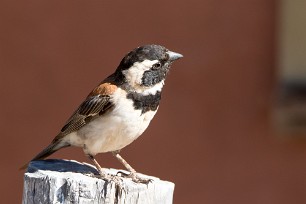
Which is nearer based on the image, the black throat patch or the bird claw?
the bird claw

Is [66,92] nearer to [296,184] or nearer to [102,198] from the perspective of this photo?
[296,184]

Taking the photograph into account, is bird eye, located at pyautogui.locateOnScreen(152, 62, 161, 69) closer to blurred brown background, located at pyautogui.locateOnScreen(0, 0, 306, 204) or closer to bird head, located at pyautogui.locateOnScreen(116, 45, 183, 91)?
bird head, located at pyautogui.locateOnScreen(116, 45, 183, 91)

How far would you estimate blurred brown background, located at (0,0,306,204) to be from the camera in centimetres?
855

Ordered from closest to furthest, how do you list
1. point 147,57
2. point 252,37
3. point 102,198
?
point 102,198, point 147,57, point 252,37

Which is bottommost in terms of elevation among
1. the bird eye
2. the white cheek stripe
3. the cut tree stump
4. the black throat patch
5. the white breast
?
the cut tree stump

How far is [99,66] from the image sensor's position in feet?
28.3

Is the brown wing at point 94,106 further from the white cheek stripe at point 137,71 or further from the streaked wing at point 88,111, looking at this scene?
the white cheek stripe at point 137,71

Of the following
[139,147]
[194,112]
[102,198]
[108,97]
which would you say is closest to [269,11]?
[194,112]

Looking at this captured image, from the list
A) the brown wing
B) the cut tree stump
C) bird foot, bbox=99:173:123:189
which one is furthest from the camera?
the brown wing

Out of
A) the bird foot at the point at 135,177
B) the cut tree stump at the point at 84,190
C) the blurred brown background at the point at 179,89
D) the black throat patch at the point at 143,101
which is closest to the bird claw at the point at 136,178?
the bird foot at the point at 135,177

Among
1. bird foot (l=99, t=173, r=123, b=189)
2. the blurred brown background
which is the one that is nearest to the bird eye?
bird foot (l=99, t=173, r=123, b=189)

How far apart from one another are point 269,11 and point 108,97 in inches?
130

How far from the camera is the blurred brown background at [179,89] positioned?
28.0 feet

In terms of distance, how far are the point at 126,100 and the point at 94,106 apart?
21cm
